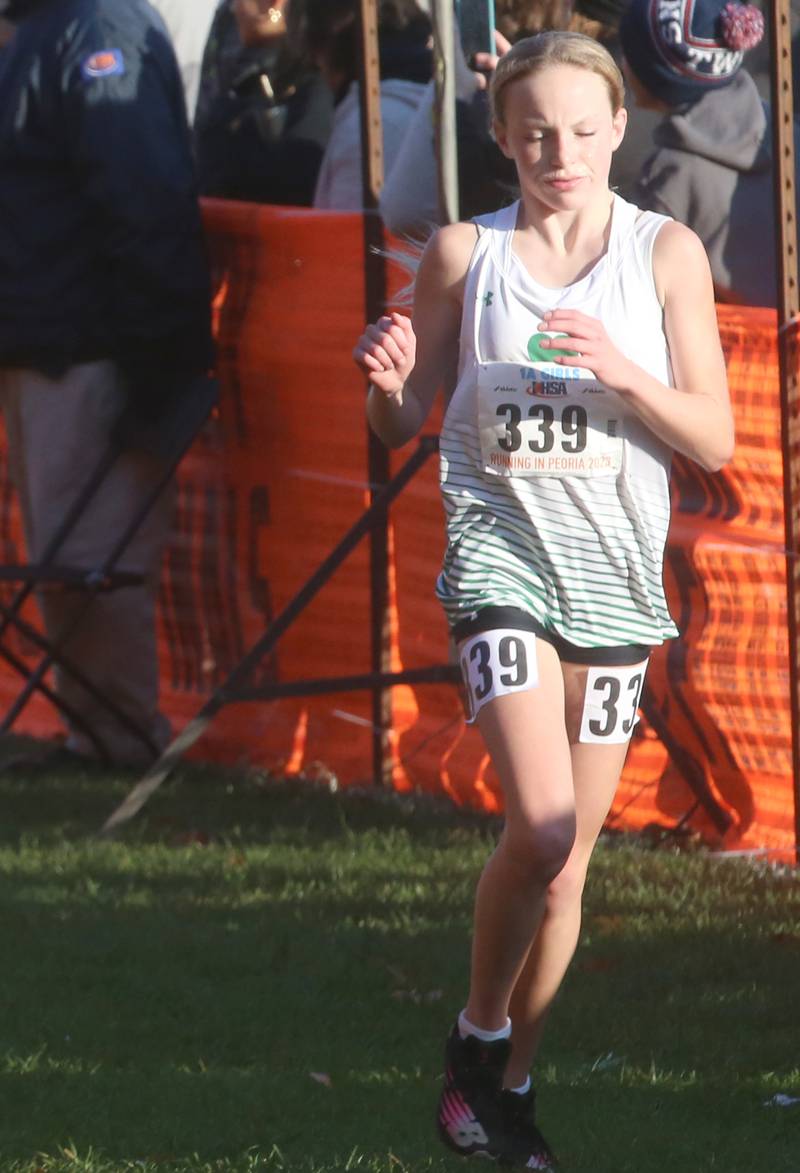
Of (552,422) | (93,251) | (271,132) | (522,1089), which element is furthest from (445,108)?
(522,1089)

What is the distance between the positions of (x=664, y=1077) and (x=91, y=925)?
1.76 metres

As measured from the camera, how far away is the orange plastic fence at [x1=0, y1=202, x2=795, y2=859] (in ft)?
19.7

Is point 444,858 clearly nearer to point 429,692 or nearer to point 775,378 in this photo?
point 429,692

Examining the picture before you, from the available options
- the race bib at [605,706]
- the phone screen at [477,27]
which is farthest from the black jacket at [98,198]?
the race bib at [605,706]

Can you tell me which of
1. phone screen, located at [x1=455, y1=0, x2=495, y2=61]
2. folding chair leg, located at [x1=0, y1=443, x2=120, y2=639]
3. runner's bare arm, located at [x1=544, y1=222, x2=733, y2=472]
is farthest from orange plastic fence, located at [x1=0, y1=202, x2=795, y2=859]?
runner's bare arm, located at [x1=544, y1=222, x2=733, y2=472]

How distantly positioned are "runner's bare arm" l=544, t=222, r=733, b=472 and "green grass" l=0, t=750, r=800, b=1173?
127cm

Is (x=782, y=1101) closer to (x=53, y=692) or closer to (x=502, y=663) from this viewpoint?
(x=502, y=663)

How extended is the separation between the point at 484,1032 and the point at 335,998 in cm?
120

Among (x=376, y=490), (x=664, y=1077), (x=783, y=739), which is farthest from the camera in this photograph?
(x=376, y=490)

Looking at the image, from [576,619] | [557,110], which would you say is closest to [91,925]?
[576,619]

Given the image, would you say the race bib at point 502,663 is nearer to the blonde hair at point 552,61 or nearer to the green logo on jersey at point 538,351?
the green logo on jersey at point 538,351

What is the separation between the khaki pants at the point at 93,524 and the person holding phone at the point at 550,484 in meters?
3.73

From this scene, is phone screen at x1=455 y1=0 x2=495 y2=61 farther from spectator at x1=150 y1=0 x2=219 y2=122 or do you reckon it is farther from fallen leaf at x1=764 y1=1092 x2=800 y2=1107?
spectator at x1=150 y1=0 x2=219 y2=122

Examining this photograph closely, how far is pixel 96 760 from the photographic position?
25.5ft
